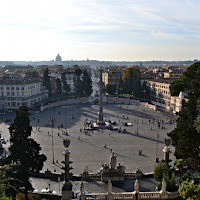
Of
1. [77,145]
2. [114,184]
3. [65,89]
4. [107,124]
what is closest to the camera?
[114,184]

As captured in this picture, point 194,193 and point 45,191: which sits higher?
point 194,193

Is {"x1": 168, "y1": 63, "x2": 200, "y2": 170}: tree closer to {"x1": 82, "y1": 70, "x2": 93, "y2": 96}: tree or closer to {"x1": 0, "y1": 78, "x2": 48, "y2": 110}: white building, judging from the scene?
{"x1": 0, "y1": 78, "x2": 48, "y2": 110}: white building

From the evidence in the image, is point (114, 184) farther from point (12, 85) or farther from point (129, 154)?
point (12, 85)

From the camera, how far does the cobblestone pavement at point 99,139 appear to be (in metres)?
36.7

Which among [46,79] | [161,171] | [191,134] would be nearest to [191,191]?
[191,134]

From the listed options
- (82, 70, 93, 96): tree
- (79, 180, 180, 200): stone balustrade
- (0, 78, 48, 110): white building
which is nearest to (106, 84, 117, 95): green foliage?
(82, 70, 93, 96): tree

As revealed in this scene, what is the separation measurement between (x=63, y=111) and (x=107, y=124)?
21446mm

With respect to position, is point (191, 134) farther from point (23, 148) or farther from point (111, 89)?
point (111, 89)

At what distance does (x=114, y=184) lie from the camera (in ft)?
95.5

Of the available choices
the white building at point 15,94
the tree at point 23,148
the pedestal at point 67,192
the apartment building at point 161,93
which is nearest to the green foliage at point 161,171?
the pedestal at point 67,192

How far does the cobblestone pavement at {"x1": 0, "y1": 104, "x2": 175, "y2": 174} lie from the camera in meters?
36.7

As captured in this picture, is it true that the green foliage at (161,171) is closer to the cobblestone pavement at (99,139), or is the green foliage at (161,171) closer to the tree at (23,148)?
the cobblestone pavement at (99,139)

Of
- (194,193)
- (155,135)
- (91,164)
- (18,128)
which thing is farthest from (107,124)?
(194,193)

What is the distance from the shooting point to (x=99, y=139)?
49219 millimetres
